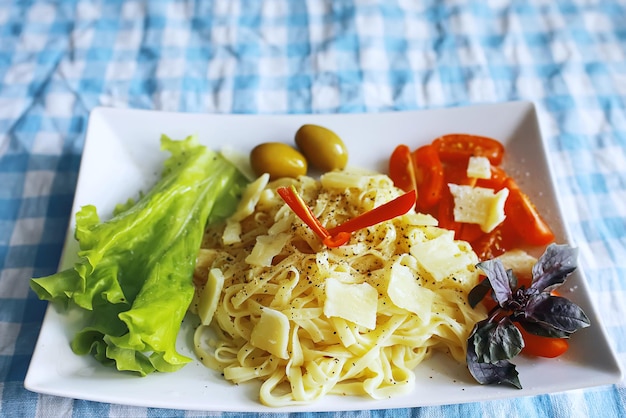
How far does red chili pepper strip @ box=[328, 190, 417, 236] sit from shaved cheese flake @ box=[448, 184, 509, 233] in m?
0.47

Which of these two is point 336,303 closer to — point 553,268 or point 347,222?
point 347,222

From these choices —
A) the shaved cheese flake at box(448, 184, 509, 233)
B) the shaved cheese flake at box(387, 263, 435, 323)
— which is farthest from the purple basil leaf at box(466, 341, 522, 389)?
the shaved cheese flake at box(448, 184, 509, 233)

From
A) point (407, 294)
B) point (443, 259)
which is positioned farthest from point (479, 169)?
point (407, 294)

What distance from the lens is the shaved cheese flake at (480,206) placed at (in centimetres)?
319

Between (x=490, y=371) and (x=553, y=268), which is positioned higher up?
(x=553, y=268)

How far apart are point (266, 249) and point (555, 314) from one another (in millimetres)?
1253

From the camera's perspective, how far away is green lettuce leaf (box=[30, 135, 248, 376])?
2.72 m

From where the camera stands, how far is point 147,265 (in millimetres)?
3061

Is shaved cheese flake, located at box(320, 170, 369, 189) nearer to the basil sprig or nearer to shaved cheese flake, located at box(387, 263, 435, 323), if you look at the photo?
shaved cheese flake, located at box(387, 263, 435, 323)

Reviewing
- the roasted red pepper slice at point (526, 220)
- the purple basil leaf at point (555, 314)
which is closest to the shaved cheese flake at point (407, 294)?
the purple basil leaf at point (555, 314)

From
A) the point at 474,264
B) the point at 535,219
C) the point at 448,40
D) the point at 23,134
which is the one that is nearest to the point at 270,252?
the point at 474,264

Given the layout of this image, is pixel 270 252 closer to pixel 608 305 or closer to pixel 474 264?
pixel 474 264

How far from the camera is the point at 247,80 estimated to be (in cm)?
452

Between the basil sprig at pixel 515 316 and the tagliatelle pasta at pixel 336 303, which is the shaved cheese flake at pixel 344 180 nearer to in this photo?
the tagliatelle pasta at pixel 336 303
